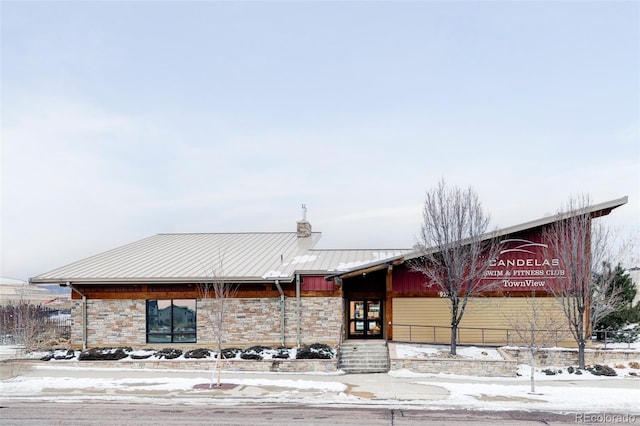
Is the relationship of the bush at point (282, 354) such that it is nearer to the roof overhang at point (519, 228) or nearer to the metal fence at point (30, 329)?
the roof overhang at point (519, 228)

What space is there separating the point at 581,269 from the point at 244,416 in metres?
15.2

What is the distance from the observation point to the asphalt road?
13.8 m

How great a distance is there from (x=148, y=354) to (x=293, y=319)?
20.6 ft

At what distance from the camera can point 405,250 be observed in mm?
30000

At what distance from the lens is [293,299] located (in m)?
25.5

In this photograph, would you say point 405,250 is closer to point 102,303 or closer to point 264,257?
point 264,257

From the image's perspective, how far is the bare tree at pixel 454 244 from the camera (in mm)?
23625

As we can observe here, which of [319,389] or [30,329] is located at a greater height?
[30,329]

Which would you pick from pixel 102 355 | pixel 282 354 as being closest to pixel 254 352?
pixel 282 354

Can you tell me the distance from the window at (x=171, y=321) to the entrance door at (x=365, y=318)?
756cm

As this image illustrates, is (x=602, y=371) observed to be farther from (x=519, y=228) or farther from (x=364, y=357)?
(x=364, y=357)

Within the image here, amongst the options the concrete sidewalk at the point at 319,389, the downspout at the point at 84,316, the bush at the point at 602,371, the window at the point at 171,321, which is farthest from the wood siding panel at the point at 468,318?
the downspout at the point at 84,316

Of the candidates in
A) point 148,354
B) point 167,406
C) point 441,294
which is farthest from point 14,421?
point 441,294

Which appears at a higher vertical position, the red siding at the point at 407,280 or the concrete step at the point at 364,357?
the red siding at the point at 407,280
